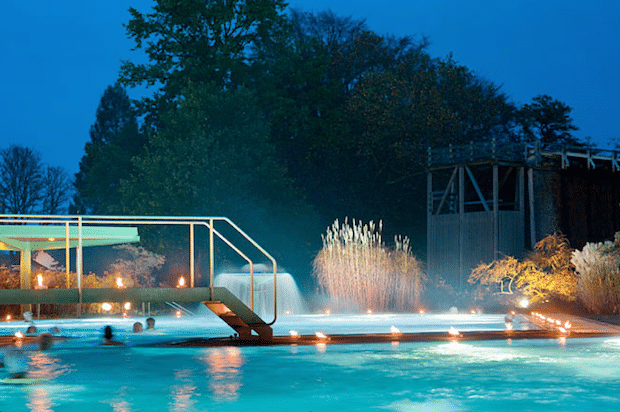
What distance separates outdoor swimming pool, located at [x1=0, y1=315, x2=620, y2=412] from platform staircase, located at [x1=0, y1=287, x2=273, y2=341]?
0.66 meters

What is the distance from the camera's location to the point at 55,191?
50.9 m

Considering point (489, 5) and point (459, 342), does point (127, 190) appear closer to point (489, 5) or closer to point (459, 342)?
point (459, 342)

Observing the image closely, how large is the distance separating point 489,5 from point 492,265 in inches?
5816

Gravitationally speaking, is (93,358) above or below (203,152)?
below

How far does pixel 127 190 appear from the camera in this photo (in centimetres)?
3081

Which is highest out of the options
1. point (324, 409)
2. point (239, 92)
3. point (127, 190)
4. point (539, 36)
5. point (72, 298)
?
point (539, 36)

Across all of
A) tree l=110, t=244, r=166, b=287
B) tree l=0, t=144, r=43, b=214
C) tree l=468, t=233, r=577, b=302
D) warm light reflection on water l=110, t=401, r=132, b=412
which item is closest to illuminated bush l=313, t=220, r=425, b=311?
tree l=468, t=233, r=577, b=302

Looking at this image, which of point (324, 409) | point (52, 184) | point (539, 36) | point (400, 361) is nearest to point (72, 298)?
point (400, 361)

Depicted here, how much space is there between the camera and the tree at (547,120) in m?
38.0

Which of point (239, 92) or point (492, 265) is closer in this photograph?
point (492, 265)

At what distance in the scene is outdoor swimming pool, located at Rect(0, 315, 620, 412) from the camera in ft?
24.6

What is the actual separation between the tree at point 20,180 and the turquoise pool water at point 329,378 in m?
37.6

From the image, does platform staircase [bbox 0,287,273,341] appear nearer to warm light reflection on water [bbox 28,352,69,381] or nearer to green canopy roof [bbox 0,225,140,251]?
warm light reflection on water [bbox 28,352,69,381]

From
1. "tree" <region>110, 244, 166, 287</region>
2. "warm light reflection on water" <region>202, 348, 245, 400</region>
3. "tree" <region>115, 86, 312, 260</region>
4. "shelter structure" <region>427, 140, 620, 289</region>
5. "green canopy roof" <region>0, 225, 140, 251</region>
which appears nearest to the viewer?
"warm light reflection on water" <region>202, 348, 245, 400</region>
